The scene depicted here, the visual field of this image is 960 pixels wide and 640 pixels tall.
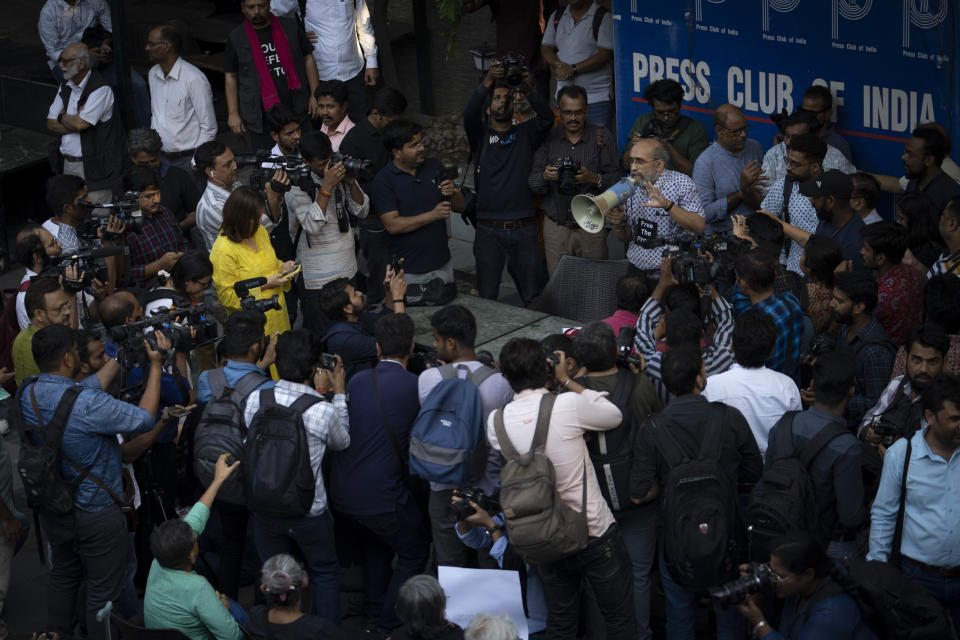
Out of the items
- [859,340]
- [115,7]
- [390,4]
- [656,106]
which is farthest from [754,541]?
[390,4]

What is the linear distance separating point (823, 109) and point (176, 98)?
5.25 metres

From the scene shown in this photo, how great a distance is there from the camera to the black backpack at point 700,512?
511 cm

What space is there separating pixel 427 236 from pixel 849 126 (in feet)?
11.2

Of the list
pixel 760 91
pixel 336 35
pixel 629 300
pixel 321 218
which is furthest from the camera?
pixel 336 35

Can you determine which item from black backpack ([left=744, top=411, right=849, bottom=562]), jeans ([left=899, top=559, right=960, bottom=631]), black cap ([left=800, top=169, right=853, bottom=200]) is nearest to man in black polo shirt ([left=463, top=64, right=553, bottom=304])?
black cap ([left=800, top=169, right=853, bottom=200])

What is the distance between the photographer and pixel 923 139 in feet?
25.5

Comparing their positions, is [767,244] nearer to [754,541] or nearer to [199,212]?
[754,541]

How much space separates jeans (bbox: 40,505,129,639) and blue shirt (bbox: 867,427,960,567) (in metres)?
3.70

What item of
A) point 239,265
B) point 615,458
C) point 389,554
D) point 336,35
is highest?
point 336,35

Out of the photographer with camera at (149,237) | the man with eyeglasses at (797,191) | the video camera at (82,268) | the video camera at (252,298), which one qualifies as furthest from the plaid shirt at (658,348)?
the photographer with camera at (149,237)

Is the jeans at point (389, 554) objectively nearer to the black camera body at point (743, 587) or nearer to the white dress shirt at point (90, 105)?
the black camera body at point (743, 587)

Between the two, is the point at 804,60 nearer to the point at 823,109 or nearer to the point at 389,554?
the point at 823,109

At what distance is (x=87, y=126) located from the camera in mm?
9938

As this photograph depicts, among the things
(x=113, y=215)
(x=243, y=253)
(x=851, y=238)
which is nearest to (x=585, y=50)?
(x=851, y=238)
